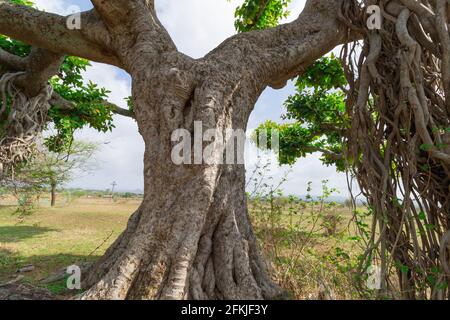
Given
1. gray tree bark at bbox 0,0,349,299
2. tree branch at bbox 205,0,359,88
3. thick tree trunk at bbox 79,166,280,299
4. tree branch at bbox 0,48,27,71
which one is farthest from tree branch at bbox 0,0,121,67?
thick tree trunk at bbox 79,166,280,299

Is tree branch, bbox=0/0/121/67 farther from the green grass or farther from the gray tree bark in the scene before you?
the green grass

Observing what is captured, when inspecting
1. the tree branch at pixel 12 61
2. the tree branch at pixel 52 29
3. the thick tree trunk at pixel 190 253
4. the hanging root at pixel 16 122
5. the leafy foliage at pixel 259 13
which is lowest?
the thick tree trunk at pixel 190 253

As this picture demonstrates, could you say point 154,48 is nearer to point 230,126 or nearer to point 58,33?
point 230,126

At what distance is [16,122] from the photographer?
5164mm

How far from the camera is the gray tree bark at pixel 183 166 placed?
7.51ft

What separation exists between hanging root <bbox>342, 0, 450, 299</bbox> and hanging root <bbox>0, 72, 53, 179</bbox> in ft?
17.0

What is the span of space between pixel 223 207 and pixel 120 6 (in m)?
2.42

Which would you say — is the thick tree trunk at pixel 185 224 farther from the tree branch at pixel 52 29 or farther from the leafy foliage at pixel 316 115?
the leafy foliage at pixel 316 115

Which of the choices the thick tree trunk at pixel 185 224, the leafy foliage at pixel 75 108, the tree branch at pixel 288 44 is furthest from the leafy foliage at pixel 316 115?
the leafy foliage at pixel 75 108

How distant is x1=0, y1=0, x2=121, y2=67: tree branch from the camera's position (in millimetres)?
3557

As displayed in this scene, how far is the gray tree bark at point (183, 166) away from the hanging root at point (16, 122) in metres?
1.78
